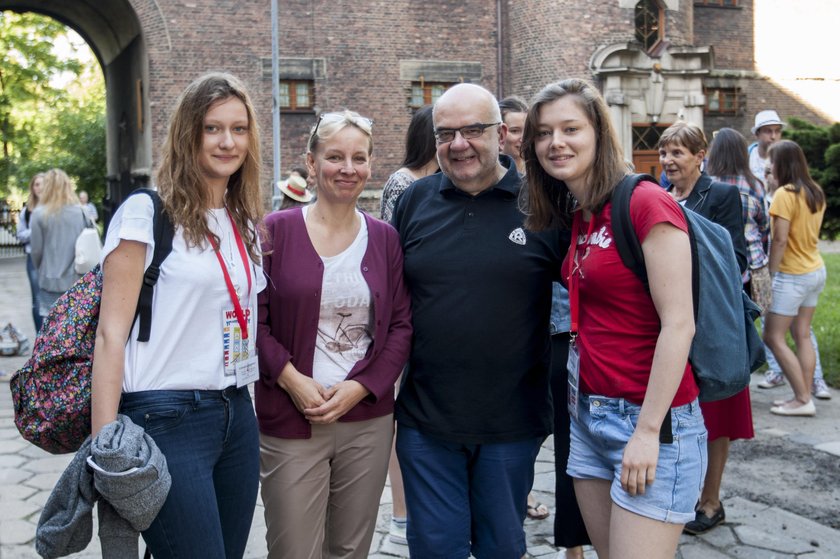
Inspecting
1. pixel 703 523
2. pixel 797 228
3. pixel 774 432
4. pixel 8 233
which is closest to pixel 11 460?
pixel 703 523

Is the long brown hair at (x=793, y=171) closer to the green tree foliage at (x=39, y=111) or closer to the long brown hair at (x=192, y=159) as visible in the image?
the long brown hair at (x=192, y=159)

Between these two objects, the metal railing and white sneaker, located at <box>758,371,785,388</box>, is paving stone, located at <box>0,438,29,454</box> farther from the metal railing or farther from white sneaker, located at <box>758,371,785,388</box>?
the metal railing

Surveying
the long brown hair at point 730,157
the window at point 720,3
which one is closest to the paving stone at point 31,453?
the long brown hair at point 730,157

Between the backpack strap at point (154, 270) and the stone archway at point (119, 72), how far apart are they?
20099 millimetres

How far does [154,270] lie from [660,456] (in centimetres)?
165

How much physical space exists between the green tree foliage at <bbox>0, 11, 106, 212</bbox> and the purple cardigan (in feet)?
118

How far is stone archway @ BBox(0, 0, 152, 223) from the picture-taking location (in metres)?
22.3

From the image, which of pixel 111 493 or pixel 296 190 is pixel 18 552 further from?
pixel 296 190

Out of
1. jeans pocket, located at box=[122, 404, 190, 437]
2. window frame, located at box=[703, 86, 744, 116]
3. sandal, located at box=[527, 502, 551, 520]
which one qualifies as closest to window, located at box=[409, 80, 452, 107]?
window frame, located at box=[703, 86, 744, 116]

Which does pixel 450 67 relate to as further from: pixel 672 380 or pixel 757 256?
pixel 672 380

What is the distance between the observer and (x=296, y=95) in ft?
74.4

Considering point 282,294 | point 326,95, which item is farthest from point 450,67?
point 282,294

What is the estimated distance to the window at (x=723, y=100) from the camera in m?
26.5

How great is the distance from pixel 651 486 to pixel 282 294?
1429 millimetres
